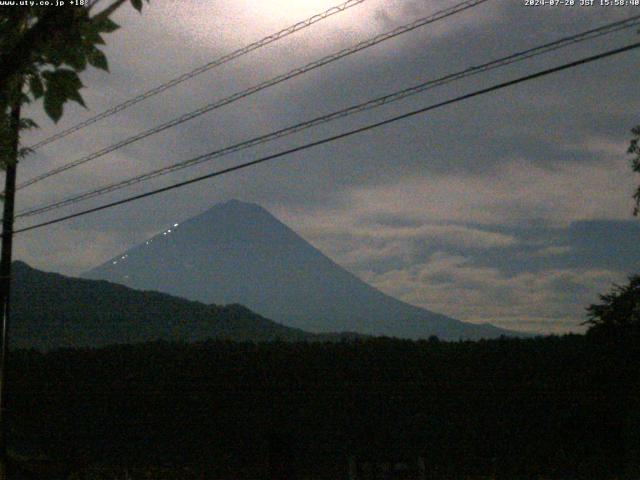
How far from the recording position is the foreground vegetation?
19.8m

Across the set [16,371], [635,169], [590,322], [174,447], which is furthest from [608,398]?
[16,371]

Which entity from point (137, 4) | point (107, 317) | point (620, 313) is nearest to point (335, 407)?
point (620, 313)

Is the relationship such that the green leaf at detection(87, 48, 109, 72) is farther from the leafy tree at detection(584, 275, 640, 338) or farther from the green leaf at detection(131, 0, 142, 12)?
the leafy tree at detection(584, 275, 640, 338)

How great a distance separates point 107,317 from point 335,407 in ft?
315

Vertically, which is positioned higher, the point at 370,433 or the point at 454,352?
the point at 454,352

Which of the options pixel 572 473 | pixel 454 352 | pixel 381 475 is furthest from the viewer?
pixel 454 352

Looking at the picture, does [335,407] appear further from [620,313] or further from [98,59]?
[98,59]

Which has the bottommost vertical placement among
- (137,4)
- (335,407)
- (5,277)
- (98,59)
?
(335,407)

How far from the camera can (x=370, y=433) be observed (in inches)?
924

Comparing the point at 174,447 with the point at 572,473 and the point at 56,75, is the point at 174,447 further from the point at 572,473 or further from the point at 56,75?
the point at 56,75

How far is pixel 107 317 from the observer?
11356 centimetres

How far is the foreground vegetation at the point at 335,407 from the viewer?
19812 millimetres

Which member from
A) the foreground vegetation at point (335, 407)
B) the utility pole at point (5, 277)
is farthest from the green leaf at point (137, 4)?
the foreground vegetation at point (335, 407)

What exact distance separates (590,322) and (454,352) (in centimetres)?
495
